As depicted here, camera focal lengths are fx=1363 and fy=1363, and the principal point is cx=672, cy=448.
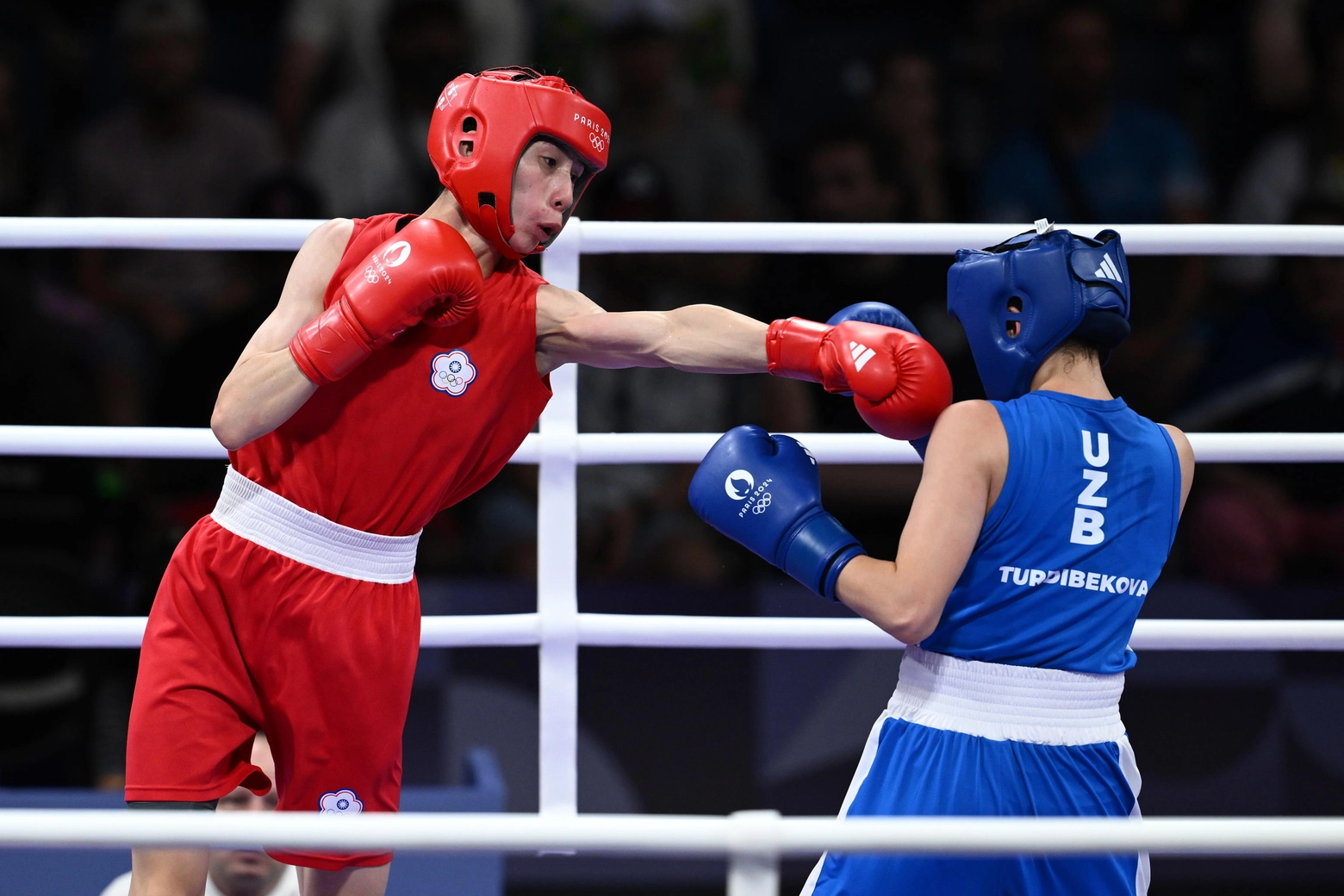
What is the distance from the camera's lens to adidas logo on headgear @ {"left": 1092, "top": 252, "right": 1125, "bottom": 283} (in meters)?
1.84

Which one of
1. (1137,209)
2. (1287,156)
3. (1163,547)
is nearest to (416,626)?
(1163,547)

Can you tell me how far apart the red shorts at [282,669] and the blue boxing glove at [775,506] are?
521 mm

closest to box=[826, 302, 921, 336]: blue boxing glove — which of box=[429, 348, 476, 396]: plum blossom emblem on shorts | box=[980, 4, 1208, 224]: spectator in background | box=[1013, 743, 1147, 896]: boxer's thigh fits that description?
box=[429, 348, 476, 396]: plum blossom emblem on shorts

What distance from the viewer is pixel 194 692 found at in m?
1.88

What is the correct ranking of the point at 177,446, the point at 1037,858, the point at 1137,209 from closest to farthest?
1. the point at 1037,858
2. the point at 177,446
3. the point at 1137,209

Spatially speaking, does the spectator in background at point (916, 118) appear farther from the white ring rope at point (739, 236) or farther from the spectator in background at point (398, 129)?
the white ring rope at point (739, 236)

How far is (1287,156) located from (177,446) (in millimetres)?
4188

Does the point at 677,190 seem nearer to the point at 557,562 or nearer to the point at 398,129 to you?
the point at 398,129

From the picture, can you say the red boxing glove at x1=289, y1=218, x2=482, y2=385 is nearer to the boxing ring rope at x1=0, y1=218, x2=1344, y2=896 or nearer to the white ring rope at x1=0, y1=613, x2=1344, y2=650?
the boxing ring rope at x1=0, y1=218, x2=1344, y2=896

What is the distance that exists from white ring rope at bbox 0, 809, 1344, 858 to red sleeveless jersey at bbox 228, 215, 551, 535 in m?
0.77

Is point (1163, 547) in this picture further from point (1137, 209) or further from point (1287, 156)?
point (1287, 156)

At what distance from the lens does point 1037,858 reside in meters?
1.75

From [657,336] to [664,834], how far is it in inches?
36.9

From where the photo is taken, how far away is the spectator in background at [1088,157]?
4719 mm
